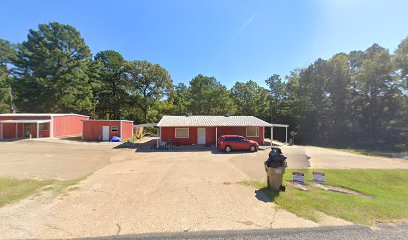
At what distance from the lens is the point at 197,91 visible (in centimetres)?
4881

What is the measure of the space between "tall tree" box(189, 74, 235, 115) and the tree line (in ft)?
0.66

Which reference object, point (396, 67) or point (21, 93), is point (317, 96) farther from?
point (21, 93)

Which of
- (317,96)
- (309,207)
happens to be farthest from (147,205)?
(317,96)

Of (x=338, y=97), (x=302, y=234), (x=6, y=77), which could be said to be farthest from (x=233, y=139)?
(x=6, y=77)

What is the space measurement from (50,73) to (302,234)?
45568mm

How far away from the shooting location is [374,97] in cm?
3828

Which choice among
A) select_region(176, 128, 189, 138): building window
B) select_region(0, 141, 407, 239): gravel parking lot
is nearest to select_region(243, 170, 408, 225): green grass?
select_region(0, 141, 407, 239): gravel parking lot

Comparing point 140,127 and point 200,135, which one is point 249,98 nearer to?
point 140,127

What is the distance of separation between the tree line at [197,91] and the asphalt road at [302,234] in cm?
3529

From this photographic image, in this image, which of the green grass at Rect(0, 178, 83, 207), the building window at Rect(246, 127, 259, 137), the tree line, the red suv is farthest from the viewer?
the tree line

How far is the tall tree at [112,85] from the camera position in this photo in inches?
1790

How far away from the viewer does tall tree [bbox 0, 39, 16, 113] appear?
41.9 meters

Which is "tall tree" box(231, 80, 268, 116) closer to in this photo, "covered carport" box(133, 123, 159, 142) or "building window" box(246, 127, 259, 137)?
"covered carport" box(133, 123, 159, 142)

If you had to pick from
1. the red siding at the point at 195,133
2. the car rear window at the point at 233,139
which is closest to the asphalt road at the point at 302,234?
the car rear window at the point at 233,139
